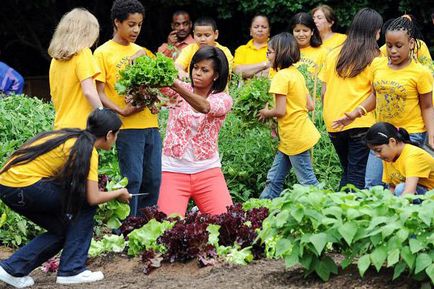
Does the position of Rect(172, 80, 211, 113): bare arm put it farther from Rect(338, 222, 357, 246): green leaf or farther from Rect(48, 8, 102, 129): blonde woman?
Rect(338, 222, 357, 246): green leaf

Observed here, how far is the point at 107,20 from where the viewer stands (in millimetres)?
15664

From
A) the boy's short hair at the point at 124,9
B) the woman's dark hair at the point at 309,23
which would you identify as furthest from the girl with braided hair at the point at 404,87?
the woman's dark hair at the point at 309,23

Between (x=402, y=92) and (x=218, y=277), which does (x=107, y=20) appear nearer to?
(x=402, y=92)

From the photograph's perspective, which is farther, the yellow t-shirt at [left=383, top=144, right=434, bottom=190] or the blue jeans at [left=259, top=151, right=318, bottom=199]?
the blue jeans at [left=259, top=151, right=318, bottom=199]

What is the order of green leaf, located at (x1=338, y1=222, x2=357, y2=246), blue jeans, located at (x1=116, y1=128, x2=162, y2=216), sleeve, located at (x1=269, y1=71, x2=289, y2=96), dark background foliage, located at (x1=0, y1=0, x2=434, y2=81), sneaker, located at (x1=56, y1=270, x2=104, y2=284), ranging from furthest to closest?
dark background foliage, located at (x1=0, y1=0, x2=434, y2=81), sleeve, located at (x1=269, y1=71, x2=289, y2=96), blue jeans, located at (x1=116, y1=128, x2=162, y2=216), sneaker, located at (x1=56, y1=270, x2=104, y2=284), green leaf, located at (x1=338, y1=222, x2=357, y2=246)

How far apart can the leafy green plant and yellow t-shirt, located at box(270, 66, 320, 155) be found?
173 cm

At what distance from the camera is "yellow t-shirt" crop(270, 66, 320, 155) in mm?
8969

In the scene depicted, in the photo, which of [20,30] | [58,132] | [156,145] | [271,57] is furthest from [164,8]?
[58,132]

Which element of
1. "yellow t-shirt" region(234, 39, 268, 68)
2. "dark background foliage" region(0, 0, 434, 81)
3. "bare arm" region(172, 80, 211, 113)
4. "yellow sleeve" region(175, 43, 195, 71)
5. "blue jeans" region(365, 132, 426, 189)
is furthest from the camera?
"dark background foliage" region(0, 0, 434, 81)

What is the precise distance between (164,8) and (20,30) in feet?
7.81

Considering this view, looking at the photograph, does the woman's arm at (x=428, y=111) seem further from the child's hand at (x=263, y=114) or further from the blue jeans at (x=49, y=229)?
the blue jeans at (x=49, y=229)

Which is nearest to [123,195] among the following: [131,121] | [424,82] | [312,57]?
[131,121]

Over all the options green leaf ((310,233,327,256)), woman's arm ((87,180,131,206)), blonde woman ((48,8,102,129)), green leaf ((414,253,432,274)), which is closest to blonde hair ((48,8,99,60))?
blonde woman ((48,8,102,129))

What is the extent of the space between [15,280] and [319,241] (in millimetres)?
2234
